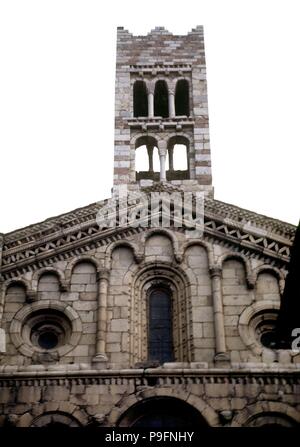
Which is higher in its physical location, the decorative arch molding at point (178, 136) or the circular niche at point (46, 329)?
the decorative arch molding at point (178, 136)

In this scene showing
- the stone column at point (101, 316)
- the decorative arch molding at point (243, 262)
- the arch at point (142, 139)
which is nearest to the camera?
the stone column at point (101, 316)

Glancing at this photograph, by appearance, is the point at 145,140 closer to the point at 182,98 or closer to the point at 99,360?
the point at 182,98

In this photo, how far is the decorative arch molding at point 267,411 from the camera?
15.6 meters

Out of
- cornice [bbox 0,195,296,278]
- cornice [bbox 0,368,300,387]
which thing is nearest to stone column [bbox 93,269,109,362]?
cornice [bbox 0,195,296,278]

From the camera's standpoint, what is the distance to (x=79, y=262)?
2125cm

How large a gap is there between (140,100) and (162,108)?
997mm

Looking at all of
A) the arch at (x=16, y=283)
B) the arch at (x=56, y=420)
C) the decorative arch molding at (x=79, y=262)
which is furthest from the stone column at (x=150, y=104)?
the arch at (x=56, y=420)

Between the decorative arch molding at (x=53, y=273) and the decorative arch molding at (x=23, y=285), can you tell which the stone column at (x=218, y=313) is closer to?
the decorative arch molding at (x=53, y=273)

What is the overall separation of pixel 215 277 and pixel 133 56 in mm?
13588

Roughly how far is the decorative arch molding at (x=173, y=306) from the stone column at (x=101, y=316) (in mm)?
797

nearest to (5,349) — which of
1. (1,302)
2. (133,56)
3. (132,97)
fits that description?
(1,302)

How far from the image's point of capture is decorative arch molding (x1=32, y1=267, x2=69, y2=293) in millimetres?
20516

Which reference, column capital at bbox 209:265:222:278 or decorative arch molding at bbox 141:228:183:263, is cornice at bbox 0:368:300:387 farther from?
decorative arch molding at bbox 141:228:183:263
